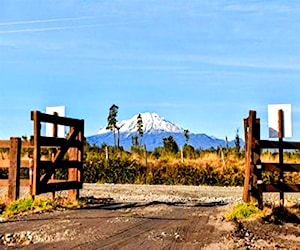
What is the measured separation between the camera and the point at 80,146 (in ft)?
52.5

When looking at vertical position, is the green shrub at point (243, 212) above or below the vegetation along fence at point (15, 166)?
below

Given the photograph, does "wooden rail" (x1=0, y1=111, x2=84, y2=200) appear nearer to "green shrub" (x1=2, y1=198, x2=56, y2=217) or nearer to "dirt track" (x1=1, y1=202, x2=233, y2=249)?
"green shrub" (x1=2, y1=198, x2=56, y2=217)

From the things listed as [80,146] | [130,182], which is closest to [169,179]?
[130,182]

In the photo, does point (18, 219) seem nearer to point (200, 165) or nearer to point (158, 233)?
point (158, 233)

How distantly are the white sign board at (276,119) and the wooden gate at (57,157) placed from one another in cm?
479

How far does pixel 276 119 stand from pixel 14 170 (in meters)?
6.31

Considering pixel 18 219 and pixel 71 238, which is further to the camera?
pixel 18 219

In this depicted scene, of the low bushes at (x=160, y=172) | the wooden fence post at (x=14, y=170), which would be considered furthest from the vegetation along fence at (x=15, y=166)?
the low bushes at (x=160, y=172)

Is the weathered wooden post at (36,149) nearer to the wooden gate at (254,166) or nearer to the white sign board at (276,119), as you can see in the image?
the wooden gate at (254,166)

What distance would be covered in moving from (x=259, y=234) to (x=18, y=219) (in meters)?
4.66

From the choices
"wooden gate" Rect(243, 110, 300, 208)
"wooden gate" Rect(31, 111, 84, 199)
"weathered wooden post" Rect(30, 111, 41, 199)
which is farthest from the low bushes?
"weathered wooden post" Rect(30, 111, 41, 199)

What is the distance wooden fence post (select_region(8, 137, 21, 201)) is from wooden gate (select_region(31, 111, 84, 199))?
0.53 metres

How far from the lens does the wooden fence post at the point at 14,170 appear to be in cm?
1452

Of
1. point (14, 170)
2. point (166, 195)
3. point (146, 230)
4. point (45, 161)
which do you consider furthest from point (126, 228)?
point (166, 195)
